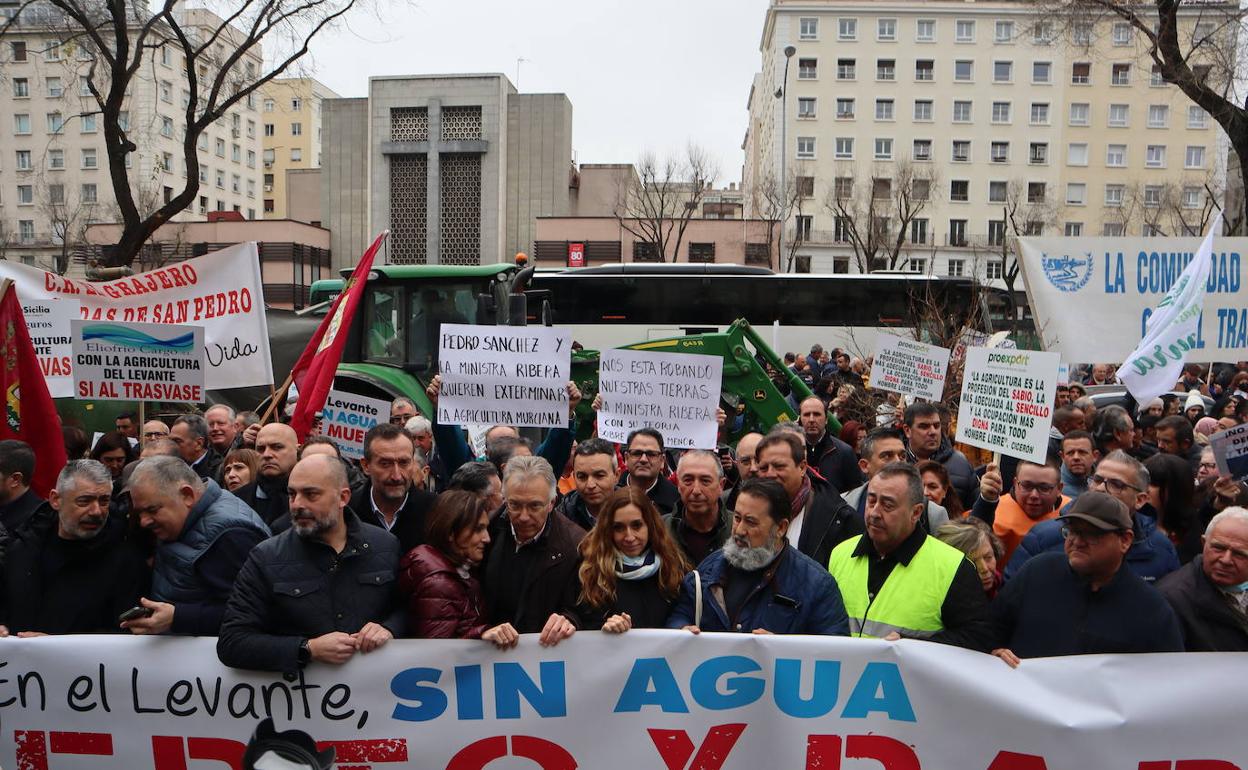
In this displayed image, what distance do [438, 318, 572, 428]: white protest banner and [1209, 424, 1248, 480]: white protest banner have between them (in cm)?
375

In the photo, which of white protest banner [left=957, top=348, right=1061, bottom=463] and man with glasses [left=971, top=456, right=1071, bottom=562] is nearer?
man with glasses [left=971, top=456, right=1071, bottom=562]

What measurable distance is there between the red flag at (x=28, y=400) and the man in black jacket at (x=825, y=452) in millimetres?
4564

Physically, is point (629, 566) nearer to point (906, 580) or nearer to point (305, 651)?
point (906, 580)

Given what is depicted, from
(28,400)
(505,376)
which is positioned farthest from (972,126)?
(28,400)

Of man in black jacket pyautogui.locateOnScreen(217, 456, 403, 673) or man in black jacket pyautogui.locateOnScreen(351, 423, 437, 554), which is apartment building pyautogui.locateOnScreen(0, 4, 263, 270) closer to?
man in black jacket pyautogui.locateOnScreen(351, 423, 437, 554)

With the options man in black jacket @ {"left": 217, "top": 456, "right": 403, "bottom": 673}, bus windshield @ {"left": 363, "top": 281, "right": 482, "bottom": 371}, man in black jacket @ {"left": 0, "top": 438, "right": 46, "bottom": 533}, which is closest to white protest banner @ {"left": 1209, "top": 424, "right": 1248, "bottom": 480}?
man in black jacket @ {"left": 217, "top": 456, "right": 403, "bottom": 673}

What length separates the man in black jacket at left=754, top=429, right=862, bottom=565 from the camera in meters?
4.66

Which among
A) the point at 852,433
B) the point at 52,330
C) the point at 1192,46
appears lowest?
the point at 852,433

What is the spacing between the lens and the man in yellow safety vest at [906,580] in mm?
3578

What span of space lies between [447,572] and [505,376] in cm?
324

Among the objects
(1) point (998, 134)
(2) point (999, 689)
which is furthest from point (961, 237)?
(2) point (999, 689)

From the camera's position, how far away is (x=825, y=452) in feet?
23.0

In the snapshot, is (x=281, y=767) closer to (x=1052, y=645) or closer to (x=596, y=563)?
(x=596, y=563)

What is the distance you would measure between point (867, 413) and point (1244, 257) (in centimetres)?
639
